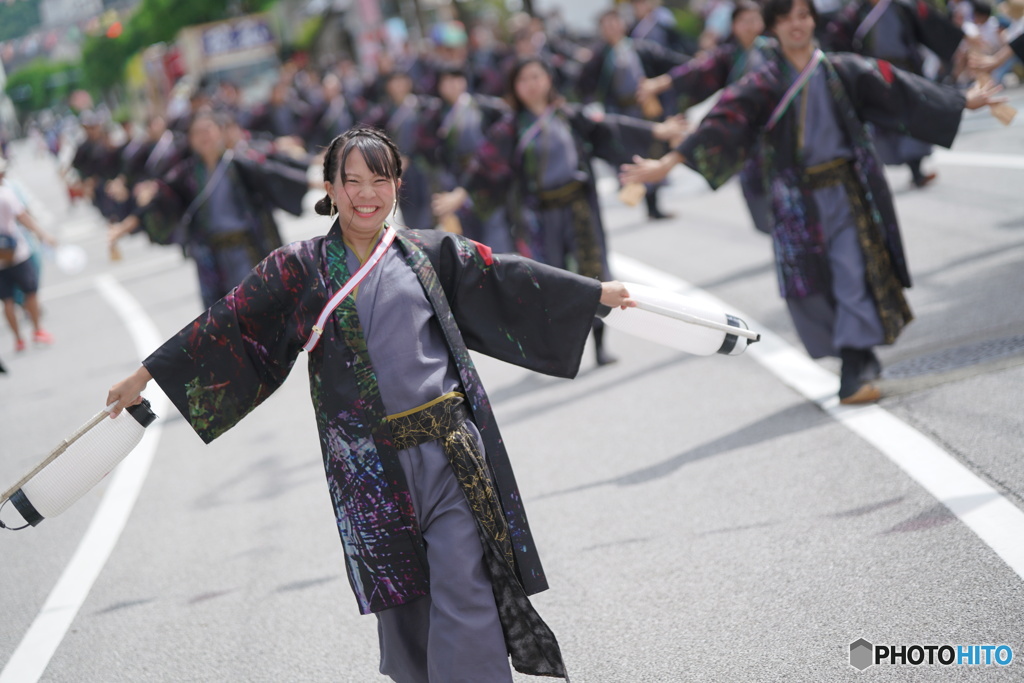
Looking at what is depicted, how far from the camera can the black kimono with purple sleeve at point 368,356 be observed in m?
3.46

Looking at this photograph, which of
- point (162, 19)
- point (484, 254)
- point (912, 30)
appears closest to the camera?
point (484, 254)

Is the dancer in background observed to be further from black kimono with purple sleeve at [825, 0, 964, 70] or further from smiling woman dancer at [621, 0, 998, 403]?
black kimono with purple sleeve at [825, 0, 964, 70]

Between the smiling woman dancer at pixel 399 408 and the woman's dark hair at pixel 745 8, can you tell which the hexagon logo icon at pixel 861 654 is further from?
the woman's dark hair at pixel 745 8

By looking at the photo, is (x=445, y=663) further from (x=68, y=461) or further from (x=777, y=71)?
(x=777, y=71)

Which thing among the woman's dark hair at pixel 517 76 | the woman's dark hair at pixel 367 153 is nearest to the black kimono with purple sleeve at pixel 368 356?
the woman's dark hair at pixel 367 153

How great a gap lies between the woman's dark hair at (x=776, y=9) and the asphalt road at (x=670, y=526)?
1.82m

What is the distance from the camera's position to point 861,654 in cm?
352

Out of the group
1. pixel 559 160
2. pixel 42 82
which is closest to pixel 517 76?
pixel 559 160

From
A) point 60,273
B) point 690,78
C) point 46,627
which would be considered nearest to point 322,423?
point 46,627

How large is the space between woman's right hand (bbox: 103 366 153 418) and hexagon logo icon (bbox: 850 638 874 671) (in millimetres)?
2163

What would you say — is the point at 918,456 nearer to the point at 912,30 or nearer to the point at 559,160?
the point at 559,160

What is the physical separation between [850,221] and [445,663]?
3.38m

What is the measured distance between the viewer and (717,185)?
5.99 meters

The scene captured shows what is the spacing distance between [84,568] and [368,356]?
296cm
